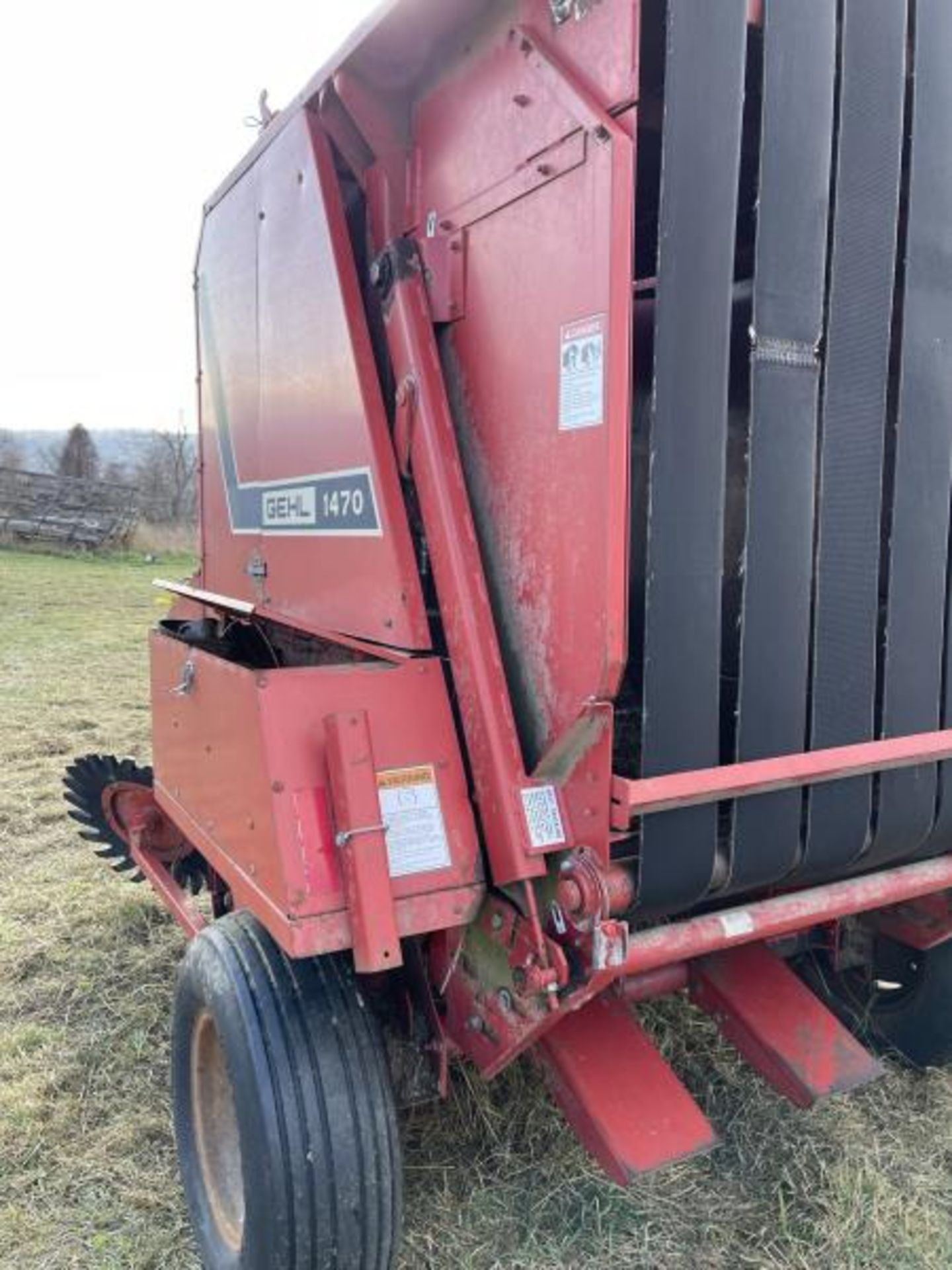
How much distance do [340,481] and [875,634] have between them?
119 centimetres

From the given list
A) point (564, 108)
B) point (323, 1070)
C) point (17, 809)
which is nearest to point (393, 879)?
point (323, 1070)

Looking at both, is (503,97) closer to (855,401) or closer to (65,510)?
(855,401)

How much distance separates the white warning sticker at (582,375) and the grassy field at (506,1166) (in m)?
1.78

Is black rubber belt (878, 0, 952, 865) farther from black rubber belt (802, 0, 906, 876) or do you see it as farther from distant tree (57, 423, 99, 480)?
distant tree (57, 423, 99, 480)

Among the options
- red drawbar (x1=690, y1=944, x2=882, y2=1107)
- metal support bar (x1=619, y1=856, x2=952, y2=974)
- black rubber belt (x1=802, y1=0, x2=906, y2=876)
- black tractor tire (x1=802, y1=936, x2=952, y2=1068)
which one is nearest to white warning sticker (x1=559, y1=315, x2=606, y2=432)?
black rubber belt (x1=802, y1=0, x2=906, y2=876)

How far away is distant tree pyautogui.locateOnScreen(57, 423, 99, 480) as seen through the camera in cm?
2989

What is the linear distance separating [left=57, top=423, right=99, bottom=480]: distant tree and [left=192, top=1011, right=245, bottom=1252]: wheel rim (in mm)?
29434

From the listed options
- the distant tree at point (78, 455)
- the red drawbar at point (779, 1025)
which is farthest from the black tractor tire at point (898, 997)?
the distant tree at point (78, 455)

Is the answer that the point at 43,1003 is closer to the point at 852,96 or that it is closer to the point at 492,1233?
the point at 492,1233

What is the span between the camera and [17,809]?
554cm

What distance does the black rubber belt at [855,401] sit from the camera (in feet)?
6.47

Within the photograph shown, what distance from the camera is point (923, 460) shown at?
2125mm

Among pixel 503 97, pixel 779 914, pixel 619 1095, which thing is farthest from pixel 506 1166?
pixel 503 97

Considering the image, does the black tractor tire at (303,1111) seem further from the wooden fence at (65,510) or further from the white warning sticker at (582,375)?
the wooden fence at (65,510)
